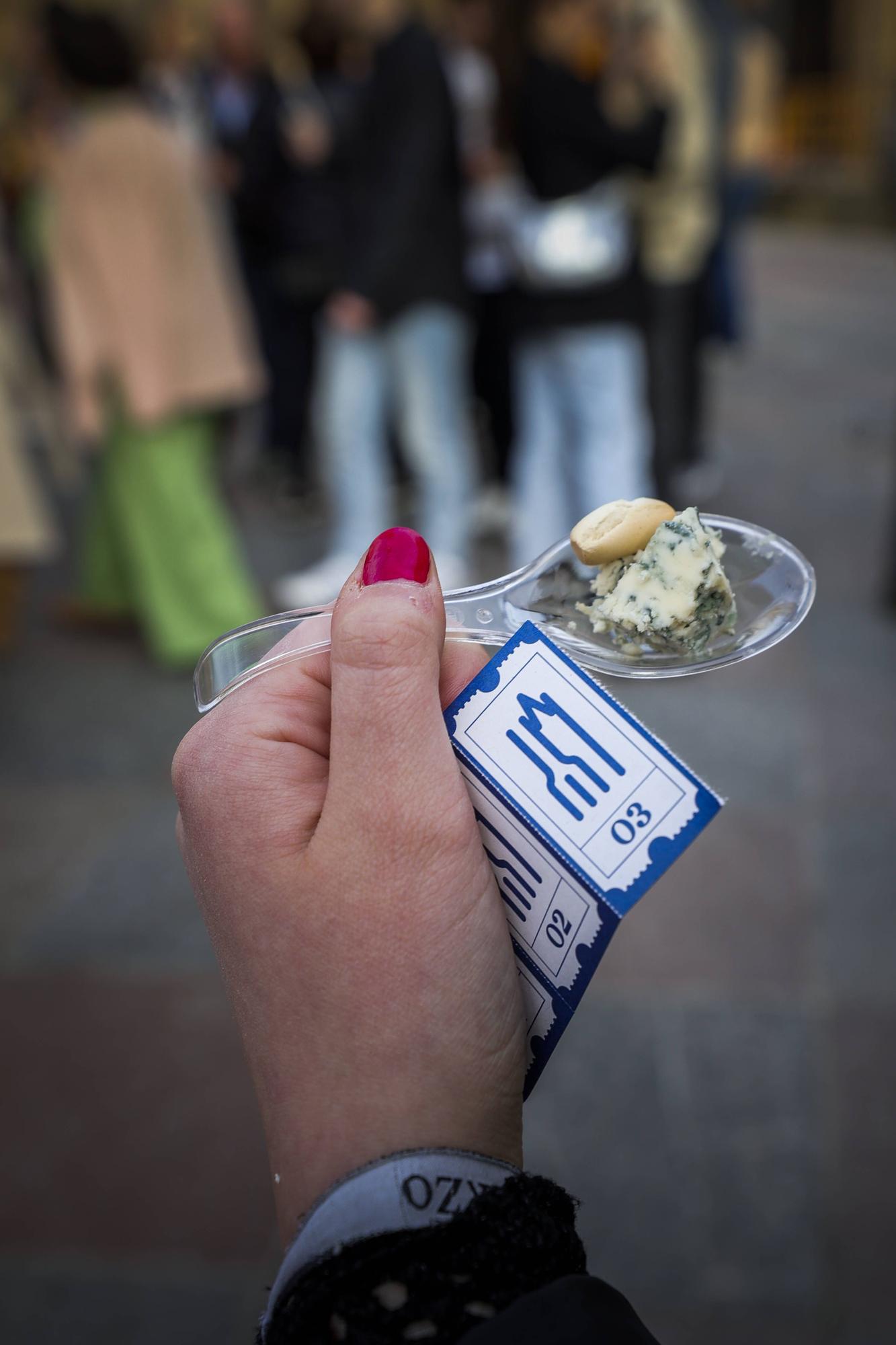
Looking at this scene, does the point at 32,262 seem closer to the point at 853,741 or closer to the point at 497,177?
the point at 497,177

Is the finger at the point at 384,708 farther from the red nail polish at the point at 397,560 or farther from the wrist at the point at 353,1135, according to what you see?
the wrist at the point at 353,1135

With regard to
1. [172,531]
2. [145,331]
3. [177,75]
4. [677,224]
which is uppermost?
[177,75]

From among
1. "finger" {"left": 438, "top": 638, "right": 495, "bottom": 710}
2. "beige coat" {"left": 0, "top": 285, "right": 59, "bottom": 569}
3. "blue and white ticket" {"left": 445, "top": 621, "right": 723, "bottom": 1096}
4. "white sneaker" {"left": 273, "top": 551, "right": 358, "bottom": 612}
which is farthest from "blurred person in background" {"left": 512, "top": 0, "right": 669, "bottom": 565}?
"blue and white ticket" {"left": 445, "top": 621, "right": 723, "bottom": 1096}

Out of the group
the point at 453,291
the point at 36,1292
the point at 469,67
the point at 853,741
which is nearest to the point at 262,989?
the point at 36,1292

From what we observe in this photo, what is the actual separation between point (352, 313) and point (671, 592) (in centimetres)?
328

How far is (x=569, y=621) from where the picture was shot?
104 centimetres

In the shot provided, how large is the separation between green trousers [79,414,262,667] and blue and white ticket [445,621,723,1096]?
3294 millimetres

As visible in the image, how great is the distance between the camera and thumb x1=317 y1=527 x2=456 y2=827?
32.7 inches

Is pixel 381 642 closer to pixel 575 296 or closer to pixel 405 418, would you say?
pixel 575 296

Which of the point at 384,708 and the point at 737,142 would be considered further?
the point at 737,142

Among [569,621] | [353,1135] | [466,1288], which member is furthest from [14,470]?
[466,1288]

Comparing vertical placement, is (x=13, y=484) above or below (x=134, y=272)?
below

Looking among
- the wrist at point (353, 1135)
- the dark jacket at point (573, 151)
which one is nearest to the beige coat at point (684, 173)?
the dark jacket at point (573, 151)

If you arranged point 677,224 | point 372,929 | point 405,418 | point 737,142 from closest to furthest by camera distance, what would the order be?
point 372,929 → point 405,418 → point 677,224 → point 737,142
